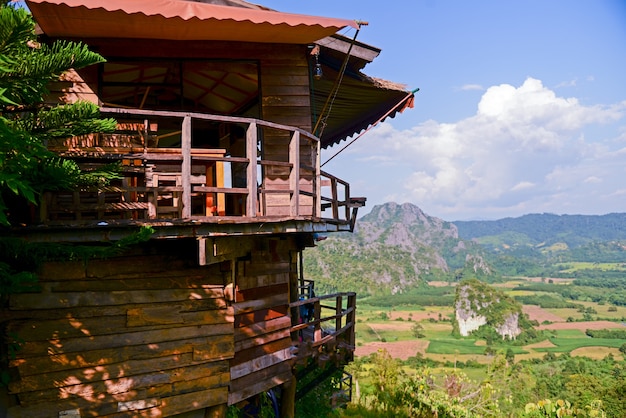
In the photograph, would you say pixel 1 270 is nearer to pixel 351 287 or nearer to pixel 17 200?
pixel 17 200

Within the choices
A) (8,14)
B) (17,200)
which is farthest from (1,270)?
(8,14)

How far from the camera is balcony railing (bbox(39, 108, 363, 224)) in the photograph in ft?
19.4

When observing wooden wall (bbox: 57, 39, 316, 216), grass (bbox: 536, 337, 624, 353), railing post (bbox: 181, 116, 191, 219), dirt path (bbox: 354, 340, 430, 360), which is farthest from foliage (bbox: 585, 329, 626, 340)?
railing post (bbox: 181, 116, 191, 219)

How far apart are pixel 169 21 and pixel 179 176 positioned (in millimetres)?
1954

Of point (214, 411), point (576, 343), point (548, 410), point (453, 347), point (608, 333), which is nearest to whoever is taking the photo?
point (214, 411)

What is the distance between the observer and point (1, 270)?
4.75 meters

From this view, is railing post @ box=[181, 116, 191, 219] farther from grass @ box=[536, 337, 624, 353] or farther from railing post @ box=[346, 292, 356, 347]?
grass @ box=[536, 337, 624, 353]

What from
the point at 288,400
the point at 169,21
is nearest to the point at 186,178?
the point at 169,21

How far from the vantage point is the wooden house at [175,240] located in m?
5.98

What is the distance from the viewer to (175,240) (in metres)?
6.62

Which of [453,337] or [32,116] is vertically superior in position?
[32,116]

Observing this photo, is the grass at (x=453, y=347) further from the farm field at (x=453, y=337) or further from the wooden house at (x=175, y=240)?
the wooden house at (x=175, y=240)

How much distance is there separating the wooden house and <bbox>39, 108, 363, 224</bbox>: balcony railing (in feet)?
0.07

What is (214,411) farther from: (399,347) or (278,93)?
(399,347)
